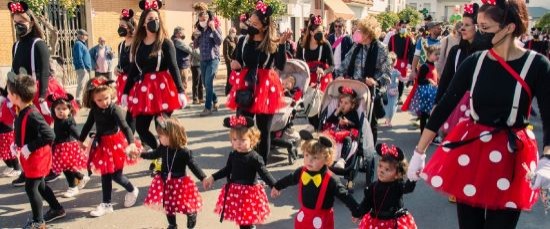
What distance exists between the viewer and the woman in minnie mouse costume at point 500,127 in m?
2.89

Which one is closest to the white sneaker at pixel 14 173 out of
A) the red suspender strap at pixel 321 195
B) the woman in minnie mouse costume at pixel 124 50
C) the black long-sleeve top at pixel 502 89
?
the woman in minnie mouse costume at pixel 124 50

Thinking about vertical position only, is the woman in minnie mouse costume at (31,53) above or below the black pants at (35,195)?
above

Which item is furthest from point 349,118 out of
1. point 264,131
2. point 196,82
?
point 196,82

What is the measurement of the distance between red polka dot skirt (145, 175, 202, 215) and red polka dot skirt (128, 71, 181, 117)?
147cm

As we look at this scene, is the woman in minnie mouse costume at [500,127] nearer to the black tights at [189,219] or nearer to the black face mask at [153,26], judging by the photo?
the black tights at [189,219]

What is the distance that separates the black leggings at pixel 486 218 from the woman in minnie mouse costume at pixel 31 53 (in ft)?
14.4

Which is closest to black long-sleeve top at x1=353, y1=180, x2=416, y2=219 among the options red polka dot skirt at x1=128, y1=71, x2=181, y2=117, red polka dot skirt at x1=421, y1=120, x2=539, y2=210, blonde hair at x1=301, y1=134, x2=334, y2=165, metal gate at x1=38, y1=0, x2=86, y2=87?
blonde hair at x1=301, y1=134, x2=334, y2=165

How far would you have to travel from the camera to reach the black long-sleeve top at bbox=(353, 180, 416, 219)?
151 inches

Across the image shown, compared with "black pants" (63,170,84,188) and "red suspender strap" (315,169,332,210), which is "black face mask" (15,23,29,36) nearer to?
"black pants" (63,170,84,188)

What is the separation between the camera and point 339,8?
38.8 metres

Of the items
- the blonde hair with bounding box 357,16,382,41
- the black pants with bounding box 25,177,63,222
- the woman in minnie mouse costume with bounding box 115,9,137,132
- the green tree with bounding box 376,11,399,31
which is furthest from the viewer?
the green tree with bounding box 376,11,399,31

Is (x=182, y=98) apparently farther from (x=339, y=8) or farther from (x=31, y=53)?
(x=339, y=8)

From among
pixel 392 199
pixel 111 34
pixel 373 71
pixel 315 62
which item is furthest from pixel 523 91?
pixel 111 34

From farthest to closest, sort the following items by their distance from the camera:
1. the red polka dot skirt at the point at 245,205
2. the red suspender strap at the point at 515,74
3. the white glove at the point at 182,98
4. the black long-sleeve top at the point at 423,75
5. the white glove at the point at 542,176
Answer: the black long-sleeve top at the point at 423,75
the white glove at the point at 182,98
the red polka dot skirt at the point at 245,205
the red suspender strap at the point at 515,74
the white glove at the point at 542,176
